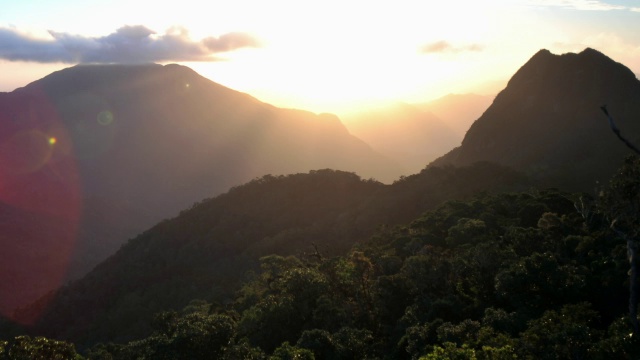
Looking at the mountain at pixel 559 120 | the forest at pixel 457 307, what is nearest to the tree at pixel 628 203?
the forest at pixel 457 307

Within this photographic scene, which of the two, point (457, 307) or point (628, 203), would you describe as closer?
point (628, 203)

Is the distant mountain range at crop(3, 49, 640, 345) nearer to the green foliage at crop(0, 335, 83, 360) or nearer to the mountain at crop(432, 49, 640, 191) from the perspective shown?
the mountain at crop(432, 49, 640, 191)

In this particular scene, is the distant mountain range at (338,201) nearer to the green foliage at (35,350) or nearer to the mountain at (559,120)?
the mountain at (559,120)

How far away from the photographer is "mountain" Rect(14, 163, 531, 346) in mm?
78250

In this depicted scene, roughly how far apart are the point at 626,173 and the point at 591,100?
109 metres

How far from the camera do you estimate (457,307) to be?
32.6 metres

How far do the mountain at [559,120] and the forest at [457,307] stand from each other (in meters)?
56.9

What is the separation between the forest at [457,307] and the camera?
21797 millimetres

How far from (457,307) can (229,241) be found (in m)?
71.1

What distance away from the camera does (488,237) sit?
45.5 m

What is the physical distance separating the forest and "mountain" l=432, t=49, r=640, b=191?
5689 cm

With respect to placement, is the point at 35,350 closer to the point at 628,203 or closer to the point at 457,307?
the point at 457,307

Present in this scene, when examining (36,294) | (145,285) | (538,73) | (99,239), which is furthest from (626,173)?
(99,239)

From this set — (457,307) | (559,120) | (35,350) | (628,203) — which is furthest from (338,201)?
(628,203)
